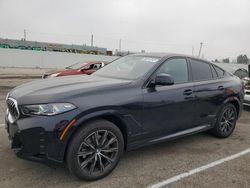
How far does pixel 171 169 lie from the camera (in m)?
3.55

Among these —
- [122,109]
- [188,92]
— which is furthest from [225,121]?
[122,109]

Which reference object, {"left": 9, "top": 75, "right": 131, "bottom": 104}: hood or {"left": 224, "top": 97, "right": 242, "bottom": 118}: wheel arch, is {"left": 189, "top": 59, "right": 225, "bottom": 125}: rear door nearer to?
{"left": 224, "top": 97, "right": 242, "bottom": 118}: wheel arch

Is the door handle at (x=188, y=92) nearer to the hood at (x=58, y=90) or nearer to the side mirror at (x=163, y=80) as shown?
the side mirror at (x=163, y=80)

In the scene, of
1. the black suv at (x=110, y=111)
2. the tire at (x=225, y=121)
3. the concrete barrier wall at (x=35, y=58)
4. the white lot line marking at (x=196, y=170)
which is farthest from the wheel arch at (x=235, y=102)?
the concrete barrier wall at (x=35, y=58)

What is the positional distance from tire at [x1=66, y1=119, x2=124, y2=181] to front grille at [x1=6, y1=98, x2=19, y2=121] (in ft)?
2.48

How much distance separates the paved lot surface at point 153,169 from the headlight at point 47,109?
926 mm

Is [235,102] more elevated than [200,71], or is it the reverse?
[200,71]

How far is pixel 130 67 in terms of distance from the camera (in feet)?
13.4

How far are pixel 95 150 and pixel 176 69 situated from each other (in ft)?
6.37

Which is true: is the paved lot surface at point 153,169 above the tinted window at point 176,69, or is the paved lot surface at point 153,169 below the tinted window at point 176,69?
below

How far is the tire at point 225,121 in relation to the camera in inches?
190

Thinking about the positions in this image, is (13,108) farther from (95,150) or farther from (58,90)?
(95,150)

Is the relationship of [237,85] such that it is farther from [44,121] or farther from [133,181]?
[44,121]

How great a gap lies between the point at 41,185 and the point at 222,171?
8.20 ft
